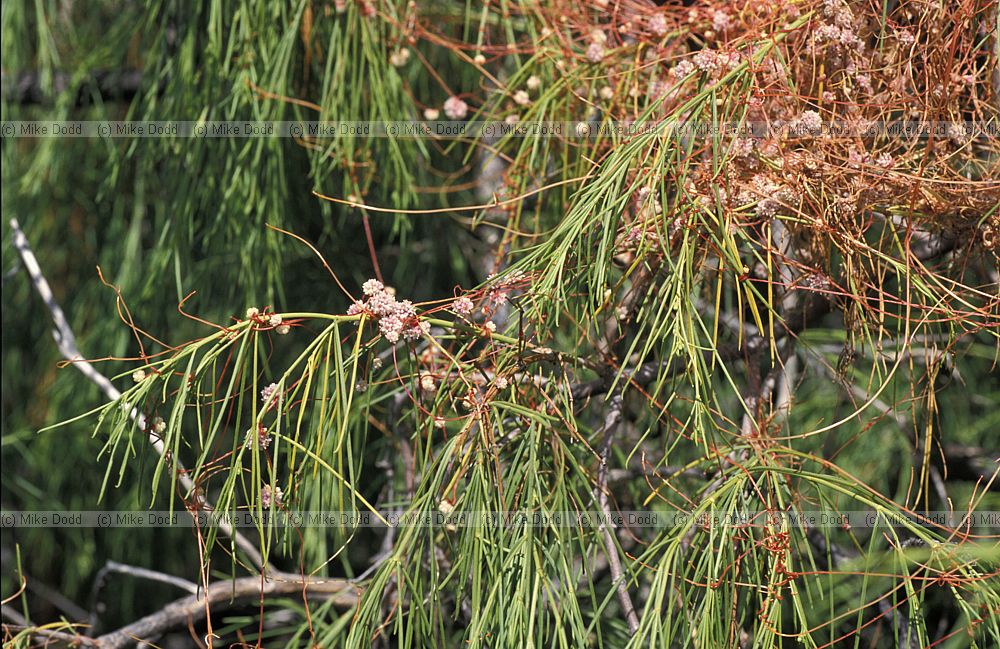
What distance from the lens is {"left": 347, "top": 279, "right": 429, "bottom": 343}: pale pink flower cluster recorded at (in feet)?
2.30

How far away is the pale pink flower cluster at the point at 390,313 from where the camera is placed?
702mm

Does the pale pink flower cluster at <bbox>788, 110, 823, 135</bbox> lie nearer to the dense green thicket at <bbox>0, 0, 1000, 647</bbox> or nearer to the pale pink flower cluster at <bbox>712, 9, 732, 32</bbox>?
the dense green thicket at <bbox>0, 0, 1000, 647</bbox>

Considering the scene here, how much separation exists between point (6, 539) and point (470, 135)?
1.12 m

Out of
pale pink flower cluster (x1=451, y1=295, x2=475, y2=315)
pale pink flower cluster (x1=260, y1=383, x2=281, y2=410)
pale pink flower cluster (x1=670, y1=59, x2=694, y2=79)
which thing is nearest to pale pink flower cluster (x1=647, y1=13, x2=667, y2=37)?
pale pink flower cluster (x1=670, y1=59, x2=694, y2=79)

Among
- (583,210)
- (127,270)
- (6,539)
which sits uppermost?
(583,210)

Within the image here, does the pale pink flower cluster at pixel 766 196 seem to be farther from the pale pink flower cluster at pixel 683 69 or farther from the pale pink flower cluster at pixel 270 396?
the pale pink flower cluster at pixel 270 396

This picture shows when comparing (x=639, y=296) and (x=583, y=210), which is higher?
(x=583, y=210)

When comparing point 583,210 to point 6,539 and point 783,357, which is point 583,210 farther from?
point 6,539

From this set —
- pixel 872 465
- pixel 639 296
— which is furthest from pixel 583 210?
pixel 872 465

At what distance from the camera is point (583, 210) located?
73cm

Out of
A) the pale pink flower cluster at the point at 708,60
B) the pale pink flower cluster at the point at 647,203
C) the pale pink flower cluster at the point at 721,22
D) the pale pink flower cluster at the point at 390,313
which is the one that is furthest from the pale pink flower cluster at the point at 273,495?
the pale pink flower cluster at the point at 721,22

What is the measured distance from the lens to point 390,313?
2.32 feet

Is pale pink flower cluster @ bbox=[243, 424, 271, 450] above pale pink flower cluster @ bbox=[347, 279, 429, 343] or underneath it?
underneath

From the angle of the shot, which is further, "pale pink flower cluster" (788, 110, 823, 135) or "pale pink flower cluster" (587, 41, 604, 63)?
"pale pink flower cluster" (587, 41, 604, 63)
